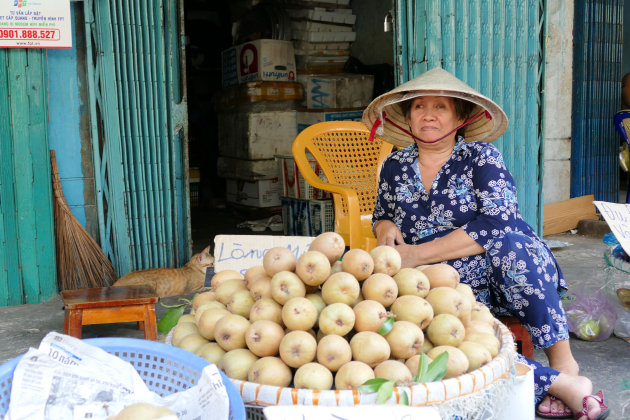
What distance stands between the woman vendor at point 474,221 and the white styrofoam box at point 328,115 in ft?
11.7

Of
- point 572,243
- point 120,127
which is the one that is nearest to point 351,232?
point 120,127

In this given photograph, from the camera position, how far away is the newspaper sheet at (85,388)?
4.36 ft

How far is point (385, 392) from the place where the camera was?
4.51 feet

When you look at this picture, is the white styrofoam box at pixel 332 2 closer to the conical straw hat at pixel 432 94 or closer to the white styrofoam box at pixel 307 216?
the white styrofoam box at pixel 307 216

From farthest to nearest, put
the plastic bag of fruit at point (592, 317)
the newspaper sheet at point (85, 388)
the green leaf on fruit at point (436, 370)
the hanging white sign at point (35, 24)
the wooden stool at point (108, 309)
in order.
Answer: the hanging white sign at point (35, 24)
the plastic bag of fruit at point (592, 317)
the wooden stool at point (108, 309)
the green leaf on fruit at point (436, 370)
the newspaper sheet at point (85, 388)

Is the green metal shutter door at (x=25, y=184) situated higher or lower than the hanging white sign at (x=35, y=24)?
lower

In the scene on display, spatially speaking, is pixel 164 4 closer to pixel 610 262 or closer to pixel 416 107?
pixel 416 107

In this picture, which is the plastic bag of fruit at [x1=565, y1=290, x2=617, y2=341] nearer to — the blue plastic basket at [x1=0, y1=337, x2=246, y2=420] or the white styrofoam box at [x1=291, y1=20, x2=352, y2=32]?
the blue plastic basket at [x1=0, y1=337, x2=246, y2=420]

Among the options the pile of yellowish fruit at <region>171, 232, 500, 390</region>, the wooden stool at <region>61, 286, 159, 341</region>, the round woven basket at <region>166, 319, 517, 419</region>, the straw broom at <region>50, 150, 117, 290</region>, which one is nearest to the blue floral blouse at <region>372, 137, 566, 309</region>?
the pile of yellowish fruit at <region>171, 232, 500, 390</region>

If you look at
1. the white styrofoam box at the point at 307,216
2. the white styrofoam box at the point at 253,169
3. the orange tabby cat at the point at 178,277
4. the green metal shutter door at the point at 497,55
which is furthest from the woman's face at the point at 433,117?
the white styrofoam box at the point at 253,169

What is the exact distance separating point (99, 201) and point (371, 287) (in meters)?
2.87

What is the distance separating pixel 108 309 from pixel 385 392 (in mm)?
2146

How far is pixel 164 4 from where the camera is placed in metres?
4.14

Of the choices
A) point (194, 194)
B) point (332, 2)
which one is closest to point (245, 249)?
point (332, 2)
